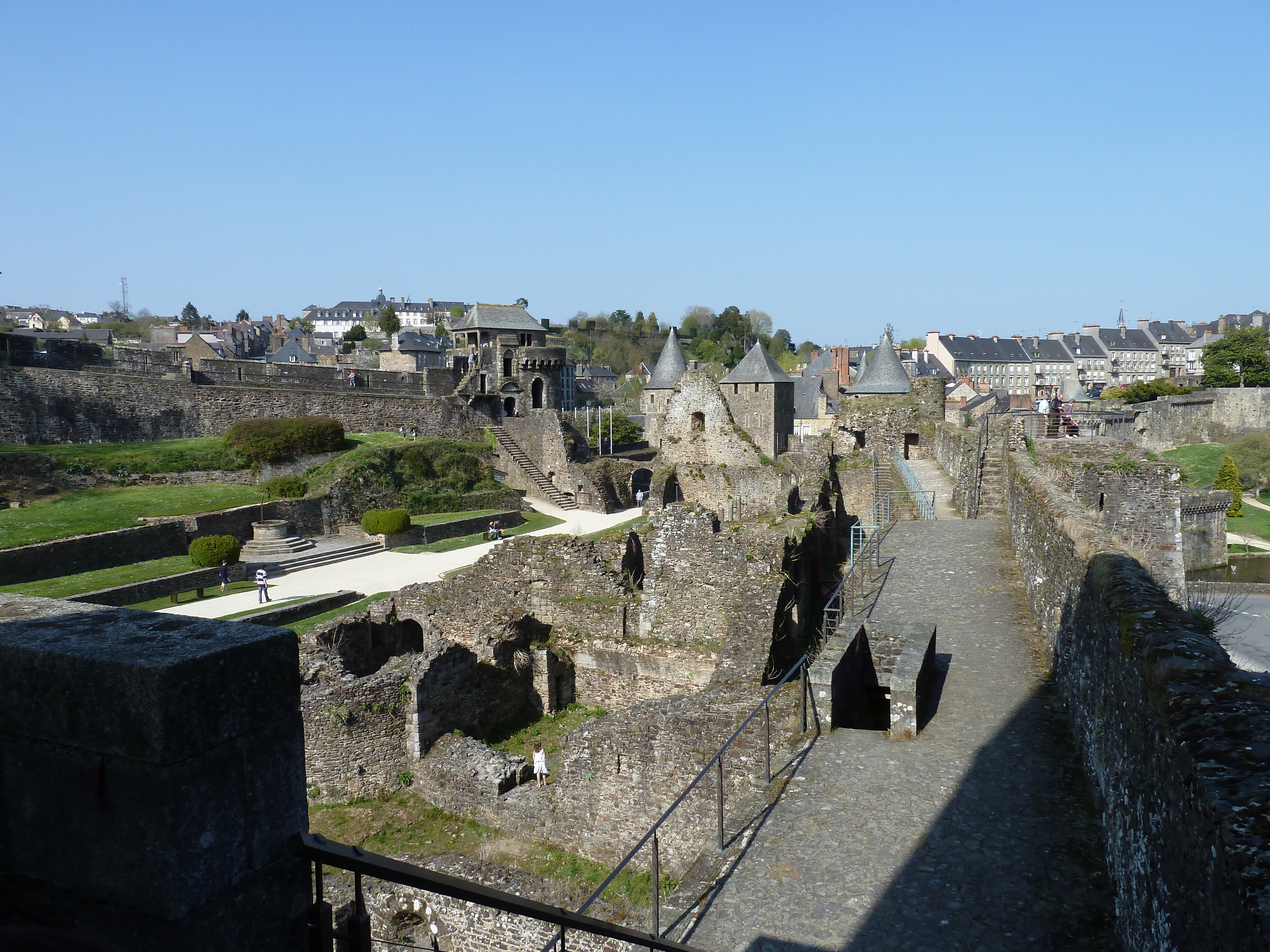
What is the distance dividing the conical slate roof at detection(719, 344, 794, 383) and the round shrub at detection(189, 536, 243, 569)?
943 inches

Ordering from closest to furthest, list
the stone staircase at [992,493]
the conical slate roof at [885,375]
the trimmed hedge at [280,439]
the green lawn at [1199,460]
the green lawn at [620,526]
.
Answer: the stone staircase at [992,493], the green lawn at [620,526], the conical slate roof at [885,375], the trimmed hedge at [280,439], the green lawn at [1199,460]

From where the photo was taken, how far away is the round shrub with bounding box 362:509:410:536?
2844cm

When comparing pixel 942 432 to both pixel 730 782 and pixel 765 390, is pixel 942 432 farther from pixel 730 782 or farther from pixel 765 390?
pixel 730 782

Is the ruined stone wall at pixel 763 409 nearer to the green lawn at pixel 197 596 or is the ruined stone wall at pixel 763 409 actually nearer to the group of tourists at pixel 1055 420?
the group of tourists at pixel 1055 420

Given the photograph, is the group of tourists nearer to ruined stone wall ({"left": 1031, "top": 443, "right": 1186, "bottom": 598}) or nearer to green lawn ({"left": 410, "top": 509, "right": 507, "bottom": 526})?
ruined stone wall ({"left": 1031, "top": 443, "right": 1186, "bottom": 598})

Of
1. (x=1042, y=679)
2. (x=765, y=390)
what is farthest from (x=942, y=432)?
(x=1042, y=679)

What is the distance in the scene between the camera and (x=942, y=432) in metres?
26.0

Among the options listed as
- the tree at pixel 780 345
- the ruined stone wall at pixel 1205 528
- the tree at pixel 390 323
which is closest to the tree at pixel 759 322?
the tree at pixel 780 345

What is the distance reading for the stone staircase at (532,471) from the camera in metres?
38.6

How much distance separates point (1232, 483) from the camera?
46.9 m

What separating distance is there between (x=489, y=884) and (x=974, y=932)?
5.67 m

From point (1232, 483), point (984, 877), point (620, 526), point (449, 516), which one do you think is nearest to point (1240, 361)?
point (1232, 483)

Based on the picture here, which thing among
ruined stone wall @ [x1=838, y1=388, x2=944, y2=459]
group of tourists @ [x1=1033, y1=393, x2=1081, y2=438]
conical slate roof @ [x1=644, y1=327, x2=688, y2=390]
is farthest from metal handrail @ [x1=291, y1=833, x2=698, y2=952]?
→ conical slate roof @ [x1=644, y1=327, x2=688, y2=390]

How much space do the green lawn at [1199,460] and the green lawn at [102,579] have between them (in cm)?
5068
